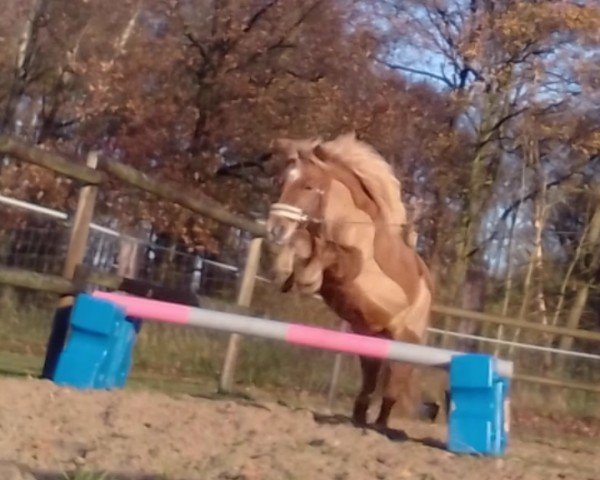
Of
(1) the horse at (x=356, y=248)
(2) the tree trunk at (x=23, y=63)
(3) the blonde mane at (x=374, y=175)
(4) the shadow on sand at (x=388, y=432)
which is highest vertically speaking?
(2) the tree trunk at (x=23, y=63)

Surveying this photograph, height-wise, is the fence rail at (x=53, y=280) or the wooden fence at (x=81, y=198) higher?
the wooden fence at (x=81, y=198)

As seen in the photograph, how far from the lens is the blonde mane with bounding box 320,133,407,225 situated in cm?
661

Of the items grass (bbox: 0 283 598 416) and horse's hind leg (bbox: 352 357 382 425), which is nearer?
horse's hind leg (bbox: 352 357 382 425)

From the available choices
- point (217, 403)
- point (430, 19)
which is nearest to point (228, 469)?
point (217, 403)

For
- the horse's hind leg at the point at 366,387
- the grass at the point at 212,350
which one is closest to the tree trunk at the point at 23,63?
the grass at the point at 212,350

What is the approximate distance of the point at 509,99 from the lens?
20125mm

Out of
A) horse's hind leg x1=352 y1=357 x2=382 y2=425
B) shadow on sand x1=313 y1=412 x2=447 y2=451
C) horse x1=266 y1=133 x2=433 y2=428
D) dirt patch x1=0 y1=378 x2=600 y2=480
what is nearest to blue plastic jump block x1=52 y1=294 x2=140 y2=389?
dirt patch x1=0 y1=378 x2=600 y2=480

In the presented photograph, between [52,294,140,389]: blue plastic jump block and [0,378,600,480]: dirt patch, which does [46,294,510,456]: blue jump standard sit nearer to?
[52,294,140,389]: blue plastic jump block

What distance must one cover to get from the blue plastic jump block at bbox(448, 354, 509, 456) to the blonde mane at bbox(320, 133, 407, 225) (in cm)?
114

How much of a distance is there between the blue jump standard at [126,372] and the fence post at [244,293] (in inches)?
106

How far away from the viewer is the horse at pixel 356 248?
6215 millimetres

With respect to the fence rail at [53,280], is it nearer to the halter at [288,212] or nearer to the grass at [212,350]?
the halter at [288,212]

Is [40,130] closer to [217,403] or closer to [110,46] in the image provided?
[110,46]

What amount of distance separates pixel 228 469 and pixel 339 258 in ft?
7.52
